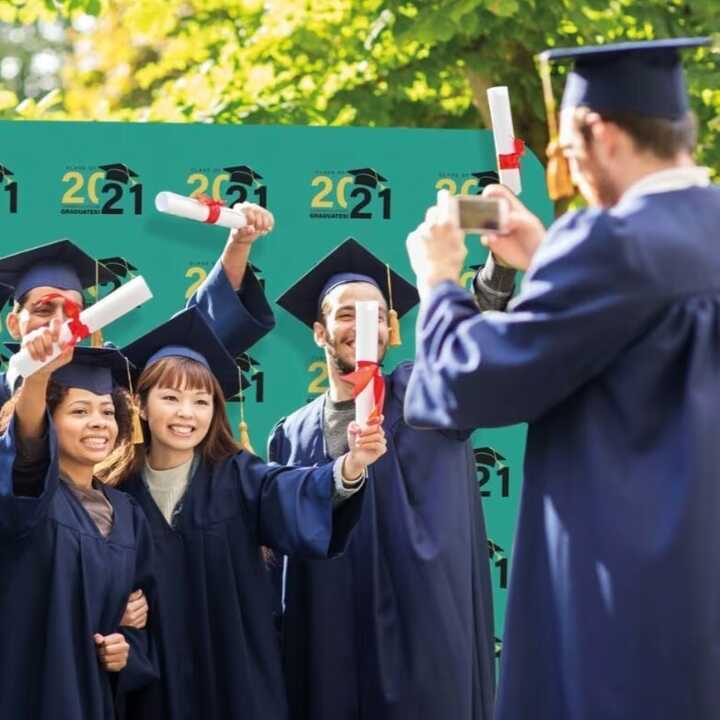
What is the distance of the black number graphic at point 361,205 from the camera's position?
28.8ft

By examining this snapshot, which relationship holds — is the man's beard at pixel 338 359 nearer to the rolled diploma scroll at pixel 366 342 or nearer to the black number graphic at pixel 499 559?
the rolled diploma scroll at pixel 366 342

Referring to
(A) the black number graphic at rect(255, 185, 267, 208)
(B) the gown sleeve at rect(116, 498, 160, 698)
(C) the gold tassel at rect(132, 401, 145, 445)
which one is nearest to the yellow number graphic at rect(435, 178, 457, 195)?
(A) the black number graphic at rect(255, 185, 267, 208)

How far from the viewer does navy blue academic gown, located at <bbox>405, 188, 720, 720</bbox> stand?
3895 mm

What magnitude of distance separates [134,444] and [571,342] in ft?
9.37

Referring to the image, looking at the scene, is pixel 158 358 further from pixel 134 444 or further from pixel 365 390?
pixel 365 390

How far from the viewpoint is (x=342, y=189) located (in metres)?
8.81

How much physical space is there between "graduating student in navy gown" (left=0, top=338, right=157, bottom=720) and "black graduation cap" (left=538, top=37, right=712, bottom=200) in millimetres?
2124

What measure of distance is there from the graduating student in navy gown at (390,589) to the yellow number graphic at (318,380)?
188 centimetres

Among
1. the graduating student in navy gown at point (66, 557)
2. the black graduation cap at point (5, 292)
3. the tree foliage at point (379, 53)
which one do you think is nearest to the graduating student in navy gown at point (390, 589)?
the graduating student in navy gown at point (66, 557)

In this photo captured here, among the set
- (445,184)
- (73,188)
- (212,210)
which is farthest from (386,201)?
(212,210)

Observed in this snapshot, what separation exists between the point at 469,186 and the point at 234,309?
2204 millimetres

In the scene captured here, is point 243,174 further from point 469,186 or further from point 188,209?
point 188,209

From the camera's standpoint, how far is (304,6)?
1162cm

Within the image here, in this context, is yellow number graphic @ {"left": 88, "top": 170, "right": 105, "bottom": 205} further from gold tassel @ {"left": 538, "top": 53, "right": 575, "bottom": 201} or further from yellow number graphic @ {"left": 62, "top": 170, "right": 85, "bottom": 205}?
gold tassel @ {"left": 538, "top": 53, "right": 575, "bottom": 201}
